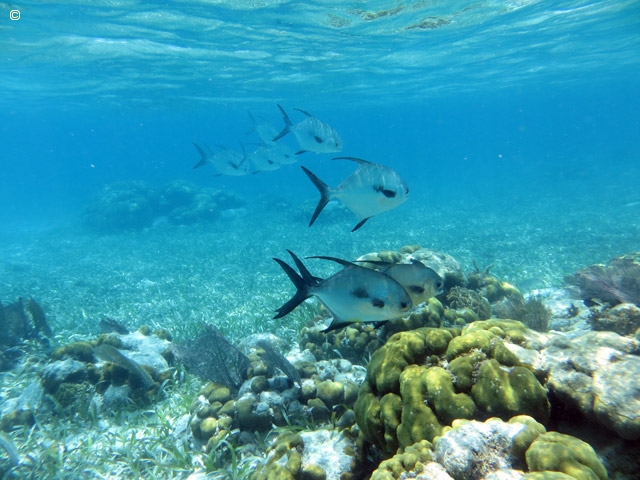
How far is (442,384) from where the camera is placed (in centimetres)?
297

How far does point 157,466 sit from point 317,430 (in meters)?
2.14

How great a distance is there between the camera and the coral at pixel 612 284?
6285 mm

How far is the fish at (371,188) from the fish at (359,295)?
106cm

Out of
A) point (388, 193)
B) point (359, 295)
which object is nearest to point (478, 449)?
point (359, 295)

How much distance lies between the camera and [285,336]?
7.86m

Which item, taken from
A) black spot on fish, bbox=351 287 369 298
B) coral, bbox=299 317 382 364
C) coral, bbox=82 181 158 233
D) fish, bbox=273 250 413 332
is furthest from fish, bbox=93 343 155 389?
coral, bbox=82 181 158 233

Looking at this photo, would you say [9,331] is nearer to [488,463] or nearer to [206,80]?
[488,463]

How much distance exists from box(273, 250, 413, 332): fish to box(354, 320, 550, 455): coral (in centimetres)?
49

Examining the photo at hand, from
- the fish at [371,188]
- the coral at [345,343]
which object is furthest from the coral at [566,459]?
the coral at [345,343]

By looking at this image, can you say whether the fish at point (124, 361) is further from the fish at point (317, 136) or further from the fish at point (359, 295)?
the fish at point (317, 136)

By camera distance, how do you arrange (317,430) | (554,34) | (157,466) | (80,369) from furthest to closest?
(554,34)
(80,369)
(157,466)
(317,430)

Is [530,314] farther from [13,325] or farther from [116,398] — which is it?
[13,325]

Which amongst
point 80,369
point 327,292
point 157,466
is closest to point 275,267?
point 80,369

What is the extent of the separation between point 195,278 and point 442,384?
13.8 metres
